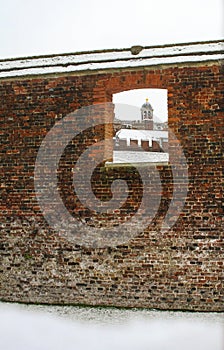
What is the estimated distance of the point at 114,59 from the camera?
7312mm

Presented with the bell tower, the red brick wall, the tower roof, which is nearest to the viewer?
the red brick wall

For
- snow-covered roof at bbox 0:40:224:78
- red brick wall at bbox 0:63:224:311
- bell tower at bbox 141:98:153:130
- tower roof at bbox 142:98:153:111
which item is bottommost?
red brick wall at bbox 0:63:224:311

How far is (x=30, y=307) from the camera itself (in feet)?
24.3

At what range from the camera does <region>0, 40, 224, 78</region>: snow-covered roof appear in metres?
6.96

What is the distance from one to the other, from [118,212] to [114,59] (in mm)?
2447

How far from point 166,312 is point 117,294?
82cm

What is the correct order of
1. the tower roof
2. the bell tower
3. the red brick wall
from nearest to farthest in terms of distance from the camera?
the red brick wall, the bell tower, the tower roof

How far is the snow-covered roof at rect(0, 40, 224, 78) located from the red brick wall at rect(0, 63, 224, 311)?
12cm

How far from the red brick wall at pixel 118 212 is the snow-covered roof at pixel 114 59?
0.41 ft

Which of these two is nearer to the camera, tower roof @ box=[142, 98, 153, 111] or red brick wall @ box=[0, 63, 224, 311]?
red brick wall @ box=[0, 63, 224, 311]

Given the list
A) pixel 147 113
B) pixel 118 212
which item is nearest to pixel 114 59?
pixel 118 212

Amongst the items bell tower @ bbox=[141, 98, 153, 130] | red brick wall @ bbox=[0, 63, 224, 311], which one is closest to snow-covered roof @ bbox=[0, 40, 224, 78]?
red brick wall @ bbox=[0, 63, 224, 311]

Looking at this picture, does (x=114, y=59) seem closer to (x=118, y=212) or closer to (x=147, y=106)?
(x=118, y=212)

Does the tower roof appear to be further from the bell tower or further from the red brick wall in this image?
the red brick wall
